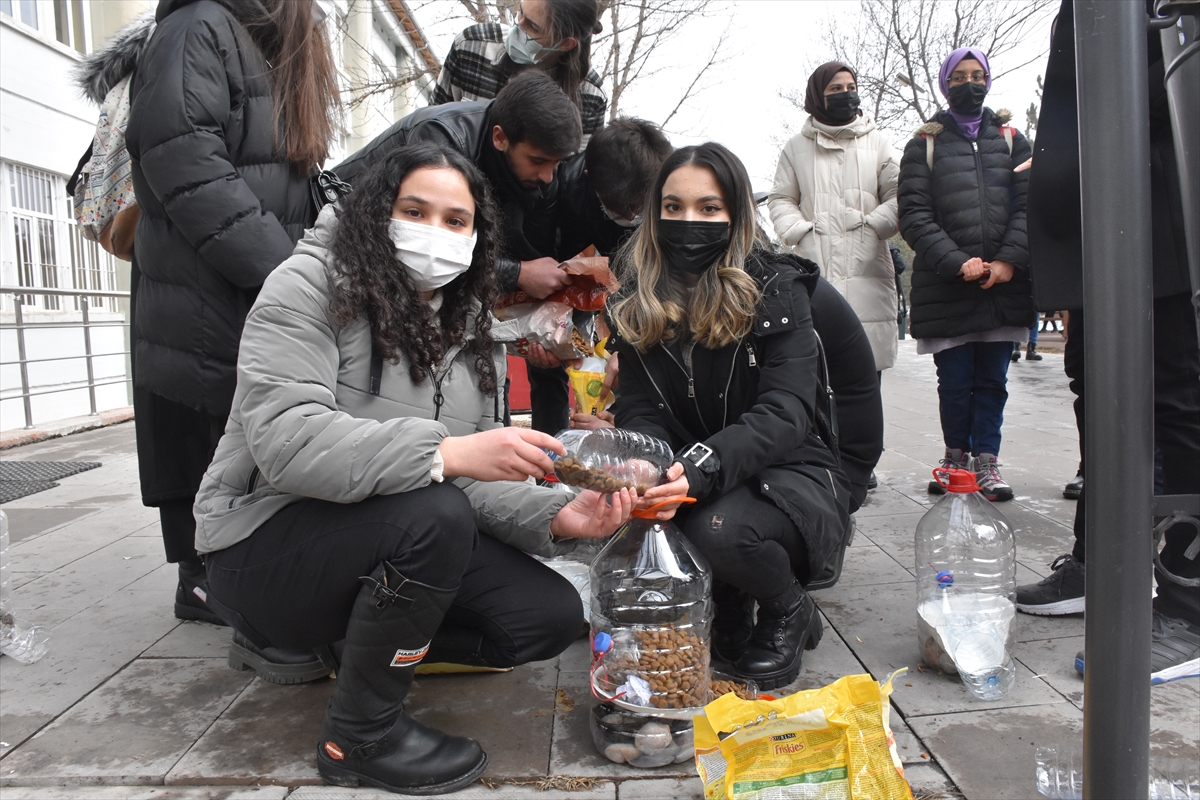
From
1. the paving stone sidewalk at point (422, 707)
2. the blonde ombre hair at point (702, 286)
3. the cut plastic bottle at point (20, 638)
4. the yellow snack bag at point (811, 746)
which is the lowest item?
the paving stone sidewalk at point (422, 707)

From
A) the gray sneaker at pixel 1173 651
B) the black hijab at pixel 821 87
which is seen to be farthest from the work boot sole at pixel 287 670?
the black hijab at pixel 821 87

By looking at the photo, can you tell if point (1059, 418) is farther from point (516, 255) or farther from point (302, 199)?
point (302, 199)

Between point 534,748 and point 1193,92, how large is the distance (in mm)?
1892

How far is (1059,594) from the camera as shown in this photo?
292 centimetres

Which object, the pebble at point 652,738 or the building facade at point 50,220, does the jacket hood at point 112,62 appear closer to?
the pebble at point 652,738

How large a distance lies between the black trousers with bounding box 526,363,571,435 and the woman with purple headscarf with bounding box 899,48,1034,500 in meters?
1.80

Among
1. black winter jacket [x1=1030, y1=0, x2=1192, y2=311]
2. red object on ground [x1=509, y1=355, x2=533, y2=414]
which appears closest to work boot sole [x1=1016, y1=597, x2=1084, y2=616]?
black winter jacket [x1=1030, y1=0, x2=1192, y2=311]

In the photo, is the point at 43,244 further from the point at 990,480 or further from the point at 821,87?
the point at 990,480

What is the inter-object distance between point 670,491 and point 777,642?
0.63 meters

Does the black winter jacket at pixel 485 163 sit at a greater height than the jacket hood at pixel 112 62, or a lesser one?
lesser

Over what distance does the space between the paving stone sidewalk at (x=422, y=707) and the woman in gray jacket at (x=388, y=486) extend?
18 centimetres

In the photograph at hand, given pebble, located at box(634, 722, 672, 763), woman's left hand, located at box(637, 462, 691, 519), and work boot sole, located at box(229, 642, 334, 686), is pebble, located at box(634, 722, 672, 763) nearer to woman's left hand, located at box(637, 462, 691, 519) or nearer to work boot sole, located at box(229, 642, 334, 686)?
woman's left hand, located at box(637, 462, 691, 519)

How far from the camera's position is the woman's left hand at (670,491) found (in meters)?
2.16

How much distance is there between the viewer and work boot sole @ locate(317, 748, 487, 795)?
78.2 inches
